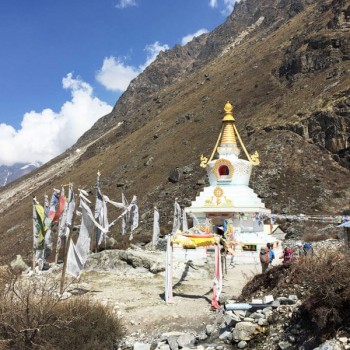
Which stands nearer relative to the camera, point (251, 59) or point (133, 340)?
point (133, 340)

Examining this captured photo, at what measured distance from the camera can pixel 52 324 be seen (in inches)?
357

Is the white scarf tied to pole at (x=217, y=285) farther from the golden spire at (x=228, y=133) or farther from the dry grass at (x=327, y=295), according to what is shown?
the golden spire at (x=228, y=133)

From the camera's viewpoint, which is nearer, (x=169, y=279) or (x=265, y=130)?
(x=169, y=279)

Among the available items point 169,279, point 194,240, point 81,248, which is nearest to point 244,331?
point 169,279

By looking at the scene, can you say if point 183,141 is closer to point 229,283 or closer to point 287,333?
point 229,283

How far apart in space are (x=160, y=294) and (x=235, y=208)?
1173 centimetres

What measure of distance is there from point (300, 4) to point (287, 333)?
382 ft

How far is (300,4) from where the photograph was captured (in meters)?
111

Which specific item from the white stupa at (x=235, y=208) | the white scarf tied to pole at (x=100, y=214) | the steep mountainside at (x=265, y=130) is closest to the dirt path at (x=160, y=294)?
the white stupa at (x=235, y=208)

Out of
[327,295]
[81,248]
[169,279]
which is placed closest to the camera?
[327,295]

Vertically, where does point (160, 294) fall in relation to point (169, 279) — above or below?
below

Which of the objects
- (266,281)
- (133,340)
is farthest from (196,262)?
(133,340)

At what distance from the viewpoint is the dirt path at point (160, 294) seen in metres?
11.8

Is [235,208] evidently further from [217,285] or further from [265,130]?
[265,130]
